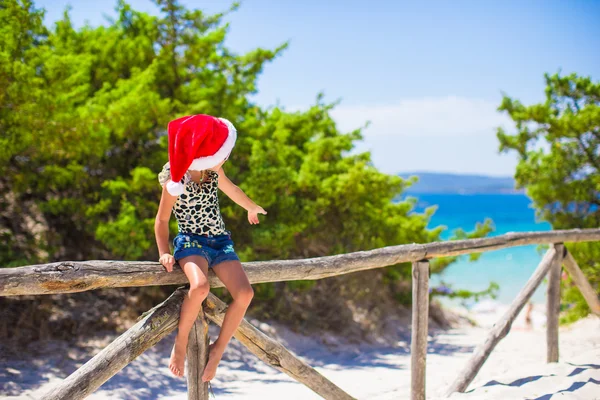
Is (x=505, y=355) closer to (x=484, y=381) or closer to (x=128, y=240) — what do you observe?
(x=484, y=381)

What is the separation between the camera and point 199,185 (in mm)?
2838

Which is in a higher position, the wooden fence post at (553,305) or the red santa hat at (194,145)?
the red santa hat at (194,145)

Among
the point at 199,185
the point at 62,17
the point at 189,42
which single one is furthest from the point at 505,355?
the point at 62,17

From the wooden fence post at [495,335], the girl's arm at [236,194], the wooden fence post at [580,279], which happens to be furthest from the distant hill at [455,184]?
the girl's arm at [236,194]

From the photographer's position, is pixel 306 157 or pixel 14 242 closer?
pixel 14 242

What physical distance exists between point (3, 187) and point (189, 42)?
3338 millimetres

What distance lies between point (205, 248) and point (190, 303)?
308 millimetres

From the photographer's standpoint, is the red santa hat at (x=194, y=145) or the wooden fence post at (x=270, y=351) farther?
the wooden fence post at (x=270, y=351)

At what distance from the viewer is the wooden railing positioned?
2299 mm

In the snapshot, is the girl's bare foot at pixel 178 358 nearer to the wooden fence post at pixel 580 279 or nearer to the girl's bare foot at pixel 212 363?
the girl's bare foot at pixel 212 363

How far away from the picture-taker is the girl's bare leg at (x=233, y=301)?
264 cm

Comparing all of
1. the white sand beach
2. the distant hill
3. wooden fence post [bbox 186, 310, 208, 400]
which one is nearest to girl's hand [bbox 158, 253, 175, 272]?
wooden fence post [bbox 186, 310, 208, 400]

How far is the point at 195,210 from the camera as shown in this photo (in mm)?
2797

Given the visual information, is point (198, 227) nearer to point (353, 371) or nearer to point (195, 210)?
point (195, 210)
